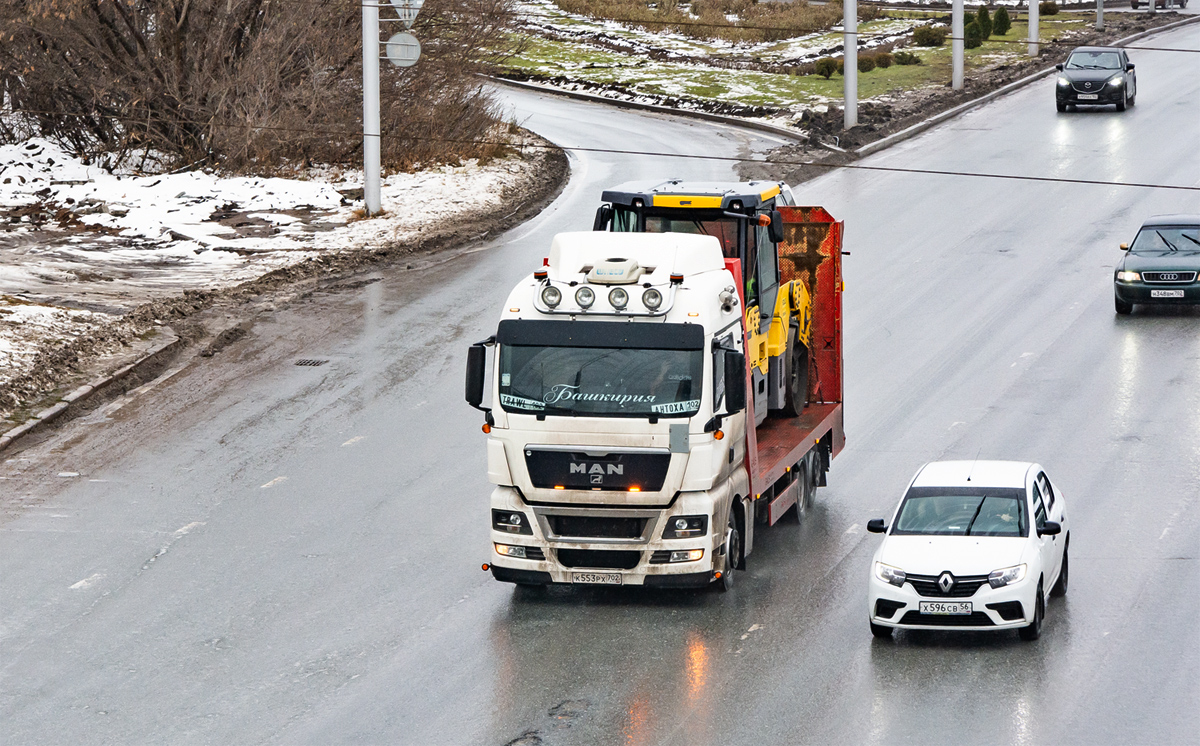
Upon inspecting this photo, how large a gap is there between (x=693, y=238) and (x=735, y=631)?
13.0 ft

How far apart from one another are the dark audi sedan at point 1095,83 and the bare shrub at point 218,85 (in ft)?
56.8

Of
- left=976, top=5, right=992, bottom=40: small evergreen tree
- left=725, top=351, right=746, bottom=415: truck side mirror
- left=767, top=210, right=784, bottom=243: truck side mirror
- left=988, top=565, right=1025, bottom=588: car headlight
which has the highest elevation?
left=976, top=5, right=992, bottom=40: small evergreen tree

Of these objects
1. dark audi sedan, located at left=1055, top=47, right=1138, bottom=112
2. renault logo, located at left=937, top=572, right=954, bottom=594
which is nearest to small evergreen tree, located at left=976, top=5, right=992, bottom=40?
dark audi sedan, located at left=1055, top=47, right=1138, bottom=112

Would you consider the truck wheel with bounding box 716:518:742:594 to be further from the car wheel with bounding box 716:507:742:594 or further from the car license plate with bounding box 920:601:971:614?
the car license plate with bounding box 920:601:971:614

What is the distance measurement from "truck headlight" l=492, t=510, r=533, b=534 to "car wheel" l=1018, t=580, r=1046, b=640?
4730 millimetres

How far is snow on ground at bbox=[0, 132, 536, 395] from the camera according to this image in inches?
1109

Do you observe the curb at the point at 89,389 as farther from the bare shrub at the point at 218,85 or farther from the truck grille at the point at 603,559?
the bare shrub at the point at 218,85

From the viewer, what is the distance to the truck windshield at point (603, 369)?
47.5ft

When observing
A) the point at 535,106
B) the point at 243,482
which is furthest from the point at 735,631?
the point at 535,106

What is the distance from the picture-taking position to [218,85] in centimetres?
3775

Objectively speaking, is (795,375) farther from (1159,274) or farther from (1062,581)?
(1159,274)

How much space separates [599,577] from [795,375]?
4.54 m

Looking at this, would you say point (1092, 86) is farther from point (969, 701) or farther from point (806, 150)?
point (969, 701)

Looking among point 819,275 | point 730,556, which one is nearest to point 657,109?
point 819,275
